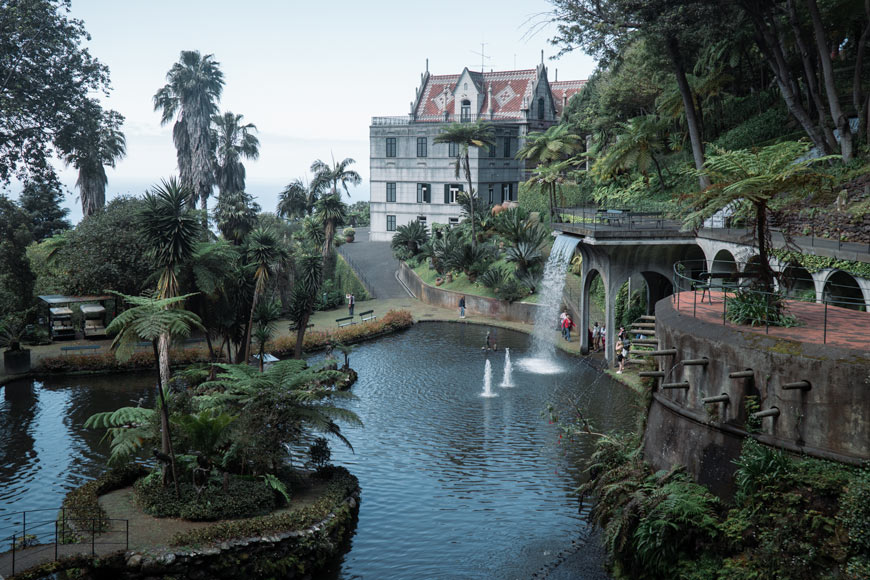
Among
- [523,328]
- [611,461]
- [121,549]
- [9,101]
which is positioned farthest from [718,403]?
[9,101]

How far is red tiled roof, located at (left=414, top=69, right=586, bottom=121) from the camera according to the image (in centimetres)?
6372

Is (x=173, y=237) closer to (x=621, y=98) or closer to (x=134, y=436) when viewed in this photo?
(x=134, y=436)

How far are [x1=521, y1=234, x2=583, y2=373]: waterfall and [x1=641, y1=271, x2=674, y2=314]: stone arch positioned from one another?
3.43 metres

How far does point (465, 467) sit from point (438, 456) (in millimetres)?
1062

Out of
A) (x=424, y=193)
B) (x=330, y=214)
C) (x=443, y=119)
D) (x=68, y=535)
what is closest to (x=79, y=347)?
(x=68, y=535)

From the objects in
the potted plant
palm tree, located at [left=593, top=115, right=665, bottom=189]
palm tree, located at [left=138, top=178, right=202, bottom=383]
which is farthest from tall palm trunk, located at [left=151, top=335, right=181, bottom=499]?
palm tree, located at [left=593, top=115, right=665, bottom=189]

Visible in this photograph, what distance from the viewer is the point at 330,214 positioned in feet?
165

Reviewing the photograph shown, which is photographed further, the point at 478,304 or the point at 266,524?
the point at 478,304

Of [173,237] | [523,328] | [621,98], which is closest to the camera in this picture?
[173,237]

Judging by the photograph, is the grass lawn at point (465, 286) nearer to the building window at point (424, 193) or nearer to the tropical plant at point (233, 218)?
the tropical plant at point (233, 218)

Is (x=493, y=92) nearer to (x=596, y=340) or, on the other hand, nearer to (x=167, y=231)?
(x=596, y=340)

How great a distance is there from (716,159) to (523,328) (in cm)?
2326

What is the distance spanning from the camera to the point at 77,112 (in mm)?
37688

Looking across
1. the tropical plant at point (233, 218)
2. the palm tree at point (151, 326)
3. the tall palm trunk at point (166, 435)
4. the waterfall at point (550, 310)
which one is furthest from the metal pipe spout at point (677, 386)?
the tropical plant at point (233, 218)
